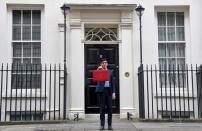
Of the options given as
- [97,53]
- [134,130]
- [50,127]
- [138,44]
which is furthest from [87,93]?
[134,130]

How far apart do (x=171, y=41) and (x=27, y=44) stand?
522 cm

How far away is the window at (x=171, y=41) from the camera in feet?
52.2

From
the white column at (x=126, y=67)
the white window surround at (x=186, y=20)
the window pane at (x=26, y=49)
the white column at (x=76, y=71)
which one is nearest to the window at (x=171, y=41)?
the white window surround at (x=186, y=20)

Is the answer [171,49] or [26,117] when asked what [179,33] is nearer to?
[171,49]

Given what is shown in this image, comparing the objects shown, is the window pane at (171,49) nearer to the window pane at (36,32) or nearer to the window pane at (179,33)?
the window pane at (179,33)

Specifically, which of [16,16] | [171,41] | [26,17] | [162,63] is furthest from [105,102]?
[16,16]

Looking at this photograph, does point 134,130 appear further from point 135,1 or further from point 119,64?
point 135,1

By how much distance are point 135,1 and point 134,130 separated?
596 cm

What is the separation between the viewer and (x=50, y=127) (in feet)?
40.6

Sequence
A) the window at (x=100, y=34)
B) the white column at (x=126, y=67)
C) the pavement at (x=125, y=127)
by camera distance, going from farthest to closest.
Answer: the window at (x=100, y=34) < the white column at (x=126, y=67) < the pavement at (x=125, y=127)

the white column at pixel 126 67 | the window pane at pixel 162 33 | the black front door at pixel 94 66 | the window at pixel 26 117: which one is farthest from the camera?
the window pane at pixel 162 33

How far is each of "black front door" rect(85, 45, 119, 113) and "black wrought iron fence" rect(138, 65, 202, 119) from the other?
42.8 inches

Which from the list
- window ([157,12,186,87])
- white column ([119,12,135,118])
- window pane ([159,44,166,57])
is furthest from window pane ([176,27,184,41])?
white column ([119,12,135,118])

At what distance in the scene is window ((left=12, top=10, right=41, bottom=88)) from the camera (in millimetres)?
15430
